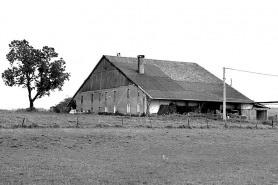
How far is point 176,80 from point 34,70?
23130 mm

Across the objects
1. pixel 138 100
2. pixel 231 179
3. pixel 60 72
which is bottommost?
pixel 231 179

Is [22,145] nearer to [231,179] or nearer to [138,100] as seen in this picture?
[231,179]

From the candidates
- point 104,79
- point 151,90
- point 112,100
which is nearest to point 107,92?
point 112,100

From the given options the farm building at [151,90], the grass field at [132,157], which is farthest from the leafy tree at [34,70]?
the grass field at [132,157]

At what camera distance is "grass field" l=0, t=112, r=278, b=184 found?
16.5 m

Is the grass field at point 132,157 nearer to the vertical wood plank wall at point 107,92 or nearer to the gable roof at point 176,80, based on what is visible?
the gable roof at point 176,80

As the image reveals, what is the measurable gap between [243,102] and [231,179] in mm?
53910

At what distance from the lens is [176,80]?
71.2m

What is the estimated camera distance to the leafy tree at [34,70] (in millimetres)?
73938

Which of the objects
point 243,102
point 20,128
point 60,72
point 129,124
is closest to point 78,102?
point 60,72

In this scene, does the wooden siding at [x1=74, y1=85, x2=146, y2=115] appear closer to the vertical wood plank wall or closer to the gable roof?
the vertical wood plank wall

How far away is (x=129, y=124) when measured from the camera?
42.5 m

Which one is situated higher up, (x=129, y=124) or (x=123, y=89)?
(x=123, y=89)

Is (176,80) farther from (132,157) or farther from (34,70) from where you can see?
(132,157)
